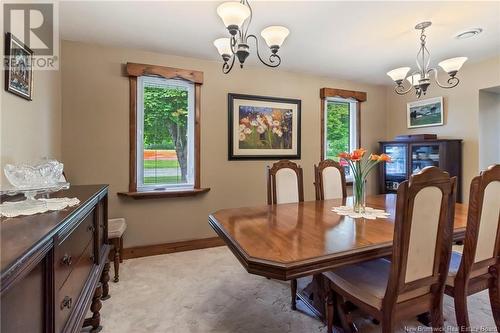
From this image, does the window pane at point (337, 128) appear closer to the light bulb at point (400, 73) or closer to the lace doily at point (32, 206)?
the light bulb at point (400, 73)

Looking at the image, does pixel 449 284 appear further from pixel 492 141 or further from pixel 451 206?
pixel 492 141

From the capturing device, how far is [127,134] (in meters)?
2.97

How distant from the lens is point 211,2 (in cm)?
203

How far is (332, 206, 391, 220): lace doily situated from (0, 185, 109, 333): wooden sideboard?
1.65 m

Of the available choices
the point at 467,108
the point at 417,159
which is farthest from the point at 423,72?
the point at 417,159

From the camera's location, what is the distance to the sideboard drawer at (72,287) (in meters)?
1.00

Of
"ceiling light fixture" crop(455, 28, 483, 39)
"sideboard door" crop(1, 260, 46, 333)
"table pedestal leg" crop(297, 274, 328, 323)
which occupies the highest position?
"ceiling light fixture" crop(455, 28, 483, 39)

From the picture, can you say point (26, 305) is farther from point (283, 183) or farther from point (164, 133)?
point (164, 133)

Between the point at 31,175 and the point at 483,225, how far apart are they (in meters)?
2.38

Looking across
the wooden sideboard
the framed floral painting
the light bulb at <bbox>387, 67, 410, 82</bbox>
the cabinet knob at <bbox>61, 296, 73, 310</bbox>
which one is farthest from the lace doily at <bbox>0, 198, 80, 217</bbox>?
the light bulb at <bbox>387, 67, 410, 82</bbox>

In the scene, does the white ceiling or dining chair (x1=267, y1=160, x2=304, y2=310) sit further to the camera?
dining chair (x1=267, y1=160, x2=304, y2=310)

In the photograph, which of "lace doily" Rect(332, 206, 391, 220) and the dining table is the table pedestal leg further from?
"lace doily" Rect(332, 206, 391, 220)

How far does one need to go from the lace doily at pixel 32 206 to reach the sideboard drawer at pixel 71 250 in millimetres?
128

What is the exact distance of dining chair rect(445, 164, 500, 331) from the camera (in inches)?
53.8
